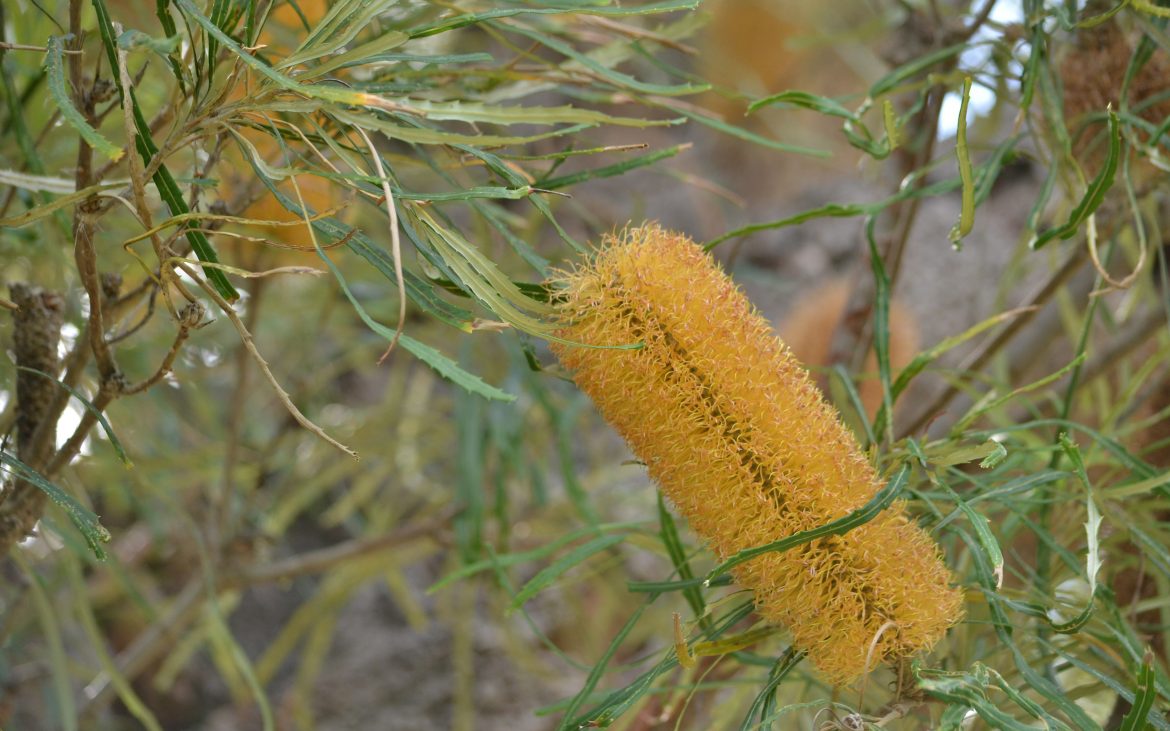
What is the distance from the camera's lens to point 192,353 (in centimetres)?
100

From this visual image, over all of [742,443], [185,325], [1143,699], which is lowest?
[1143,699]

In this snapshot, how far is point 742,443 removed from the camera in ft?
1.35

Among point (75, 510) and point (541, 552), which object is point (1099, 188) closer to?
point (541, 552)

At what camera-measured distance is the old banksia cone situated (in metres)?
0.41

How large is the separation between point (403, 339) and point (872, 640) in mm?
219

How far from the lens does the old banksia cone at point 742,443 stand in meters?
0.41

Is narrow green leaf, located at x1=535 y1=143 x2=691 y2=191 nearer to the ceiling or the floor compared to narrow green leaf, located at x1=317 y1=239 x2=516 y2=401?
nearer to the ceiling

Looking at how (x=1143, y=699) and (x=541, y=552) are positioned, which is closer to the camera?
(x=1143, y=699)

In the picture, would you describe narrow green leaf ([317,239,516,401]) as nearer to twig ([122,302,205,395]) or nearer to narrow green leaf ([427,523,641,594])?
twig ([122,302,205,395])

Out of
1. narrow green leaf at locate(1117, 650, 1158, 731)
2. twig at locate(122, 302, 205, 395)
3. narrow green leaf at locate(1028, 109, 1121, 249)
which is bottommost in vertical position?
narrow green leaf at locate(1117, 650, 1158, 731)

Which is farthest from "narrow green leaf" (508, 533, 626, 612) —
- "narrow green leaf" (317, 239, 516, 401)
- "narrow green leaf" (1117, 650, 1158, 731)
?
"narrow green leaf" (1117, 650, 1158, 731)

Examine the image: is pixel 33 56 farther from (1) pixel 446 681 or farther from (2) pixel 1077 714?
(1) pixel 446 681

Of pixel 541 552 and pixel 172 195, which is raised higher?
pixel 172 195

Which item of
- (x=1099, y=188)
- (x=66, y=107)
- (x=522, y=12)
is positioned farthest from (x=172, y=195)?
(x=1099, y=188)
